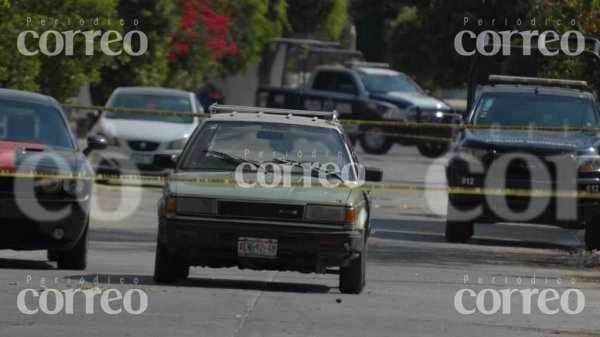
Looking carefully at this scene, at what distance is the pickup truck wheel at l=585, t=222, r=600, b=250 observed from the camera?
60.3 ft

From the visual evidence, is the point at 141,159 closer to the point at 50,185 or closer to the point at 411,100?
the point at 50,185

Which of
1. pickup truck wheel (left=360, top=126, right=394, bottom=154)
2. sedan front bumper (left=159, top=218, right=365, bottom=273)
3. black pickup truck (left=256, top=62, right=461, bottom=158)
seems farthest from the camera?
pickup truck wheel (left=360, top=126, right=394, bottom=154)

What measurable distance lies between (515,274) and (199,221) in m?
4.28

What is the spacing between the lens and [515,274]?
15.3m

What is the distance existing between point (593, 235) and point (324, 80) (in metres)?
20.2

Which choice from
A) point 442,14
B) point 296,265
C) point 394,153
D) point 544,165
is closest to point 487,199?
point 544,165

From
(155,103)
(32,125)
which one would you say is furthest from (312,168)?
(155,103)

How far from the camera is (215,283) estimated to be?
13445 mm

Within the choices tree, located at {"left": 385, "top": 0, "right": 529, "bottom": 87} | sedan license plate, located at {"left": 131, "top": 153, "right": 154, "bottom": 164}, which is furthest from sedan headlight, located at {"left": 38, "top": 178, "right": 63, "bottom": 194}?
sedan license plate, located at {"left": 131, "top": 153, "right": 154, "bottom": 164}

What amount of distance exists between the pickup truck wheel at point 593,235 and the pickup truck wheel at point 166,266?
6984 millimetres

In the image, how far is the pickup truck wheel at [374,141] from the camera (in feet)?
122

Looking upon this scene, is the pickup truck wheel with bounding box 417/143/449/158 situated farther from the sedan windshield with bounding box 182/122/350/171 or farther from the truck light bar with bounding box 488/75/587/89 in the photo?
the sedan windshield with bounding box 182/122/350/171

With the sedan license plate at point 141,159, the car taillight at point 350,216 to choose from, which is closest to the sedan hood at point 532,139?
the car taillight at point 350,216

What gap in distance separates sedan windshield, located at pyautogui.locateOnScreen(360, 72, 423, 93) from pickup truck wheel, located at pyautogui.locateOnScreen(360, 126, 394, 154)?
3.33 feet
